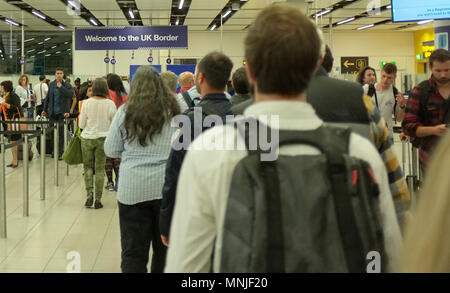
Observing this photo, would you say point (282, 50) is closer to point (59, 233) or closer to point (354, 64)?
point (59, 233)

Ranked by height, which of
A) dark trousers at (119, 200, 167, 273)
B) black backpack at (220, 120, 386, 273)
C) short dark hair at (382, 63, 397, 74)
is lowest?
dark trousers at (119, 200, 167, 273)

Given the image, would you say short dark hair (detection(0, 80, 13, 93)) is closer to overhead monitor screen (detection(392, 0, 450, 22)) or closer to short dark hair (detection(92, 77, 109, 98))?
short dark hair (detection(92, 77, 109, 98))

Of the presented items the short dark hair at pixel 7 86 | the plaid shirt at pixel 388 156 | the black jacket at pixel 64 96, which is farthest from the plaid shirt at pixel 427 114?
the black jacket at pixel 64 96

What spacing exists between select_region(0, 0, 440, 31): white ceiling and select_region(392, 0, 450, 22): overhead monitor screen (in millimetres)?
10046

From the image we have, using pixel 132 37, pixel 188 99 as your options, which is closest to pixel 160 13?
pixel 132 37

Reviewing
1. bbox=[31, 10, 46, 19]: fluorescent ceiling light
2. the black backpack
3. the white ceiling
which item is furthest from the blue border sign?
the black backpack

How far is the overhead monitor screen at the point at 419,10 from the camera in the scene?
626cm

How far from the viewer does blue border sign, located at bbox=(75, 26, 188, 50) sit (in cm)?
1509

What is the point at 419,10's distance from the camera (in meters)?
6.42

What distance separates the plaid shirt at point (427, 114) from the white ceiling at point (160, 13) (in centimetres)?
1233

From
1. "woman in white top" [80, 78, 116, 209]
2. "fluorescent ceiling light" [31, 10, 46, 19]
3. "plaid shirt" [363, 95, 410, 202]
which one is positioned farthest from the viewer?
"fluorescent ceiling light" [31, 10, 46, 19]

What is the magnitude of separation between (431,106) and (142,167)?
8.73 ft

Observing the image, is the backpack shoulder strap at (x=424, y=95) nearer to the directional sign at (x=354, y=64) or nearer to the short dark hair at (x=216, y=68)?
the short dark hair at (x=216, y=68)
